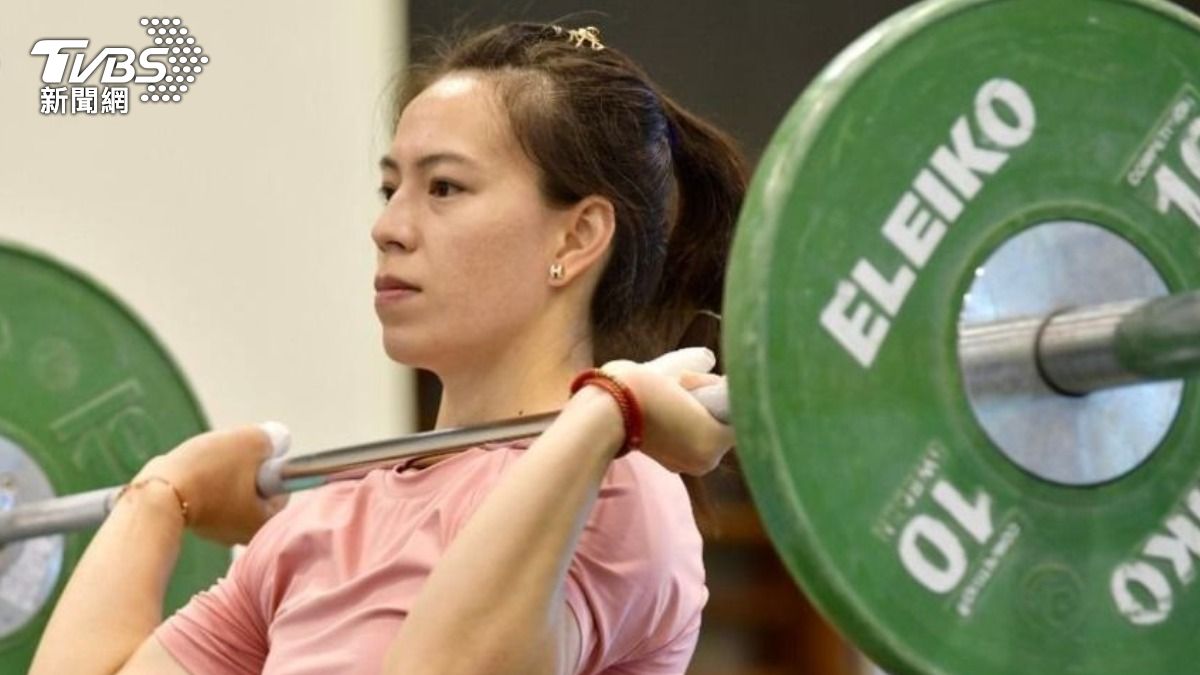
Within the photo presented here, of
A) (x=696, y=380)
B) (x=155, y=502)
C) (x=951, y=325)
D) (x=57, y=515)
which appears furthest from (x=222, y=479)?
(x=951, y=325)

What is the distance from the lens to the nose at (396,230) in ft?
6.35

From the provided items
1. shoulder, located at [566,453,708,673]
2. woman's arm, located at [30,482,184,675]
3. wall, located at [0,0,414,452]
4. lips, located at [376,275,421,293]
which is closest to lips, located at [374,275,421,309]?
lips, located at [376,275,421,293]

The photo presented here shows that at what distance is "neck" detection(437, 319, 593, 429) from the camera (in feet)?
6.45

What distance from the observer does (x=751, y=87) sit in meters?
3.51

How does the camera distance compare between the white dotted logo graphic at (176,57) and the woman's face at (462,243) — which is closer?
the woman's face at (462,243)

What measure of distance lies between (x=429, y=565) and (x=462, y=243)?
29cm

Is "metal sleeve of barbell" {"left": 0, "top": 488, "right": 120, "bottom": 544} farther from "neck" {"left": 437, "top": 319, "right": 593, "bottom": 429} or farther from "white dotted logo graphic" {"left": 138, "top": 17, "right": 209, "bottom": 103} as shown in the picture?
"white dotted logo graphic" {"left": 138, "top": 17, "right": 209, "bottom": 103}

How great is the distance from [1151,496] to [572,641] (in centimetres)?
47

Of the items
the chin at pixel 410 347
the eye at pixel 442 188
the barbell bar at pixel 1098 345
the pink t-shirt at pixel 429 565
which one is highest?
the barbell bar at pixel 1098 345

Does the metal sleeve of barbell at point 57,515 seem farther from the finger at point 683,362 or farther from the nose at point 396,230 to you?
the finger at point 683,362

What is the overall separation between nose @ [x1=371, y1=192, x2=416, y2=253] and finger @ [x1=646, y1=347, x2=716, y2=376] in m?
0.31

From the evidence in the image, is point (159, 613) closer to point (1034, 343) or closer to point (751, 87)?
point (1034, 343)

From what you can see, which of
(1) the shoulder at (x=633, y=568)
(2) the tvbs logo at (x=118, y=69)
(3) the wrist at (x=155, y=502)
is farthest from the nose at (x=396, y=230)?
(2) the tvbs logo at (x=118, y=69)

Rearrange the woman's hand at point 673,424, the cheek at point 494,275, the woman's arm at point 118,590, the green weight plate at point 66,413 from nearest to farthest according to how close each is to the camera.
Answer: the woman's hand at point 673,424 < the cheek at point 494,275 < the woman's arm at point 118,590 < the green weight plate at point 66,413
